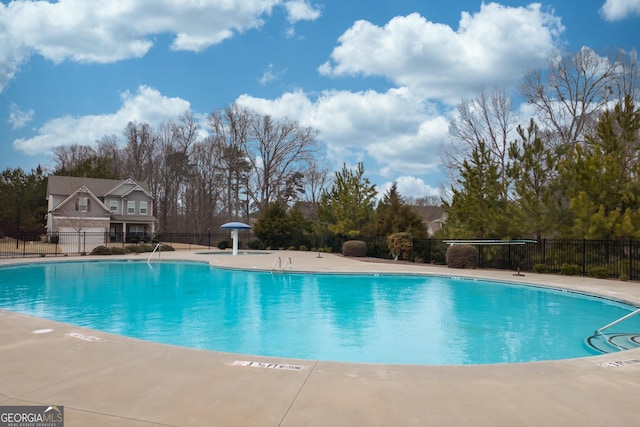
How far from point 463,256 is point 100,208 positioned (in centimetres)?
3323

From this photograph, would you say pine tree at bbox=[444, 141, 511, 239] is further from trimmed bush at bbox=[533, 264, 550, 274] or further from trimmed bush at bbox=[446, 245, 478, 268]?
trimmed bush at bbox=[533, 264, 550, 274]

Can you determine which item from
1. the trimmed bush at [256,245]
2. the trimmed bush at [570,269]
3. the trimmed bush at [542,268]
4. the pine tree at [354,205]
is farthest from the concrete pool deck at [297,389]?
the trimmed bush at [256,245]

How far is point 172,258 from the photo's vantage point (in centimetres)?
2681

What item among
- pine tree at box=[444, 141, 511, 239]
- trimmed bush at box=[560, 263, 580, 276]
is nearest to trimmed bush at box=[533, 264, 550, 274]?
trimmed bush at box=[560, 263, 580, 276]

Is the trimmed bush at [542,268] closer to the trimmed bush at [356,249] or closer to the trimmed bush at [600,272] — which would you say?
the trimmed bush at [600,272]

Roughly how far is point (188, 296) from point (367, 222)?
21444 millimetres

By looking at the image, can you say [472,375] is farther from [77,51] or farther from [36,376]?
[77,51]

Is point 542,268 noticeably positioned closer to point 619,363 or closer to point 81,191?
point 619,363

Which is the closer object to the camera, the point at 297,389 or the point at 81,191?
the point at 297,389

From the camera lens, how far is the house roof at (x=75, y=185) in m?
40.0

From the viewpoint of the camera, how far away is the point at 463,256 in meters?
20.9

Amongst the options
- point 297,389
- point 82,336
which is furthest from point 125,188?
point 297,389

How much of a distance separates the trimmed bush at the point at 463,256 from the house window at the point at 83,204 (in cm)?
3265

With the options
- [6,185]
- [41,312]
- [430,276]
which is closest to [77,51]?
[41,312]
